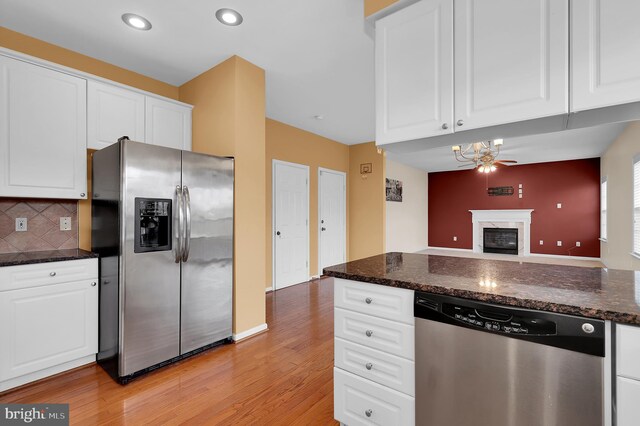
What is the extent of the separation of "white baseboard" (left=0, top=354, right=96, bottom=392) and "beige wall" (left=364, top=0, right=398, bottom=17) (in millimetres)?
3316

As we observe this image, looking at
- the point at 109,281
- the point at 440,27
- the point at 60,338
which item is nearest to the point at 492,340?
the point at 440,27

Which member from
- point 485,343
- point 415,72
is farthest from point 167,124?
point 485,343

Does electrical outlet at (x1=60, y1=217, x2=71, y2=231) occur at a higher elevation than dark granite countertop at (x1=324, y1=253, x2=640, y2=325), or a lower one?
higher

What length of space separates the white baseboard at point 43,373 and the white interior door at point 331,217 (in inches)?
146

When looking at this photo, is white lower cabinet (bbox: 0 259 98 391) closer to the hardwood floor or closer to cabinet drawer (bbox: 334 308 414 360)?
the hardwood floor

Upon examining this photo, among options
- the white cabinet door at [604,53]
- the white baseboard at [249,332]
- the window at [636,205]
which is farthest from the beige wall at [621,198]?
the white baseboard at [249,332]

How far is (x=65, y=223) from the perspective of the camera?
8.41ft

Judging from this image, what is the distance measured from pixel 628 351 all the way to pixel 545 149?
23.0 feet

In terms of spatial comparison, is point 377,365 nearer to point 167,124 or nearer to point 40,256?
point 40,256

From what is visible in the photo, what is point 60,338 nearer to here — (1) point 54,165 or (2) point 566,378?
(1) point 54,165

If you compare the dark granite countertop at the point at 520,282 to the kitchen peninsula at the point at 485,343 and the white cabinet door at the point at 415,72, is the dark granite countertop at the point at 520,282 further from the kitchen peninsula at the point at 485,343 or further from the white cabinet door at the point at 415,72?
the white cabinet door at the point at 415,72

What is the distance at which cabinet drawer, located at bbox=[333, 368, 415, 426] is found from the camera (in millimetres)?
1370

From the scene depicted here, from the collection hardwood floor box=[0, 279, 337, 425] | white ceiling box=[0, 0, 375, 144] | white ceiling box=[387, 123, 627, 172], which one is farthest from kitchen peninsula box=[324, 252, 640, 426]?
white ceiling box=[387, 123, 627, 172]

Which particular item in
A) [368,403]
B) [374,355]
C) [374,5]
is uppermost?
[374,5]
